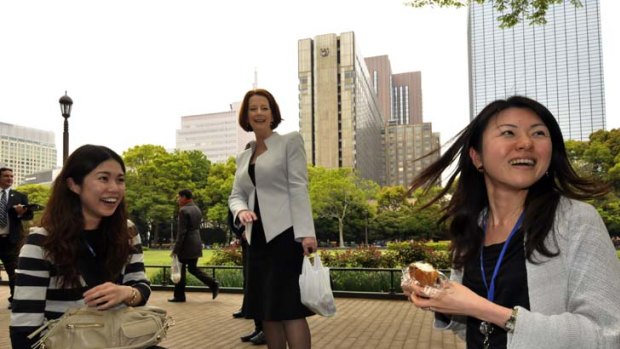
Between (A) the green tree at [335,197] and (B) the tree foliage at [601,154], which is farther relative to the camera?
(A) the green tree at [335,197]

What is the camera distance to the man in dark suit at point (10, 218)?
7.73 metres

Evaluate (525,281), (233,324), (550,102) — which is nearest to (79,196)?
(525,281)

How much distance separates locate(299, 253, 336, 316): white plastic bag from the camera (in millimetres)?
3246

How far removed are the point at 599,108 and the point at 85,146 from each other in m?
111

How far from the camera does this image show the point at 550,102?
323ft

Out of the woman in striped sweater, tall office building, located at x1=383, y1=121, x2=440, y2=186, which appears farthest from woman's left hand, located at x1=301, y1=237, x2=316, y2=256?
tall office building, located at x1=383, y1=121, x2=440, y2=186

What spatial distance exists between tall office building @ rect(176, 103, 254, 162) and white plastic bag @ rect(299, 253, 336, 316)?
17262 cm

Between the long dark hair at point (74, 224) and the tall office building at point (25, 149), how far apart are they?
151690mm

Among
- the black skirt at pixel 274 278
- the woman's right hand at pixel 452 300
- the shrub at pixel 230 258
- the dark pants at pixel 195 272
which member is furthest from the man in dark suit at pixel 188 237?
the woman's right hand at pixel 452 300

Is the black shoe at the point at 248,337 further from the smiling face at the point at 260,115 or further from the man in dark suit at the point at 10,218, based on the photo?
the man in dark suit at the point at 10,218

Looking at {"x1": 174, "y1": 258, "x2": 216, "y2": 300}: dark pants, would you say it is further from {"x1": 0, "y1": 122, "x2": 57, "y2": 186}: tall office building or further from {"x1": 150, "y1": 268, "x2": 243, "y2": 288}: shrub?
{"x1": 0, "y1": 122, "x2": 57, "y2": 186}: tall office building

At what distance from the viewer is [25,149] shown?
14450 cm

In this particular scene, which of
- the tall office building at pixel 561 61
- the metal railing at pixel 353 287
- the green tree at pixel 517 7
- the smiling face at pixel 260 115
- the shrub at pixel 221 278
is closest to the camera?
the smiling face at pixel 260 115

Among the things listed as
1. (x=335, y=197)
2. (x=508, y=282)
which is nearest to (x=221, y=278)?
(x=508, y=282)
